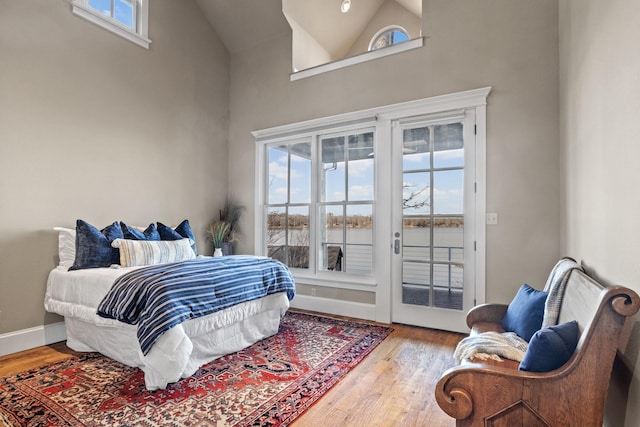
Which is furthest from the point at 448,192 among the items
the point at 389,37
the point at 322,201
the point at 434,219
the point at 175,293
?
the point at 389,37

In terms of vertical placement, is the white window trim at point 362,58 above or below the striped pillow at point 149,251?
above

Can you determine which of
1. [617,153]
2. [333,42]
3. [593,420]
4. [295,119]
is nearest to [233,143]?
[295,119]

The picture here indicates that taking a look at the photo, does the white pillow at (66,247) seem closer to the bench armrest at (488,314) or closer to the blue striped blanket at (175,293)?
the blue striped blanket at (175,293)

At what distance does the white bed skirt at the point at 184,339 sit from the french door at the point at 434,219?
139 centimetres

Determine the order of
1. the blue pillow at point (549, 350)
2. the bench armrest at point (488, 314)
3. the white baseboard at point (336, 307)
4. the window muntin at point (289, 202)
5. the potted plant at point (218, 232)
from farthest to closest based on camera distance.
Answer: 1. the potted plant at point (218, 232)
2. the window muntin at point (289, 202)
3. the white baseboard at point (336, 307)
4. the bench armrest at point (488, 314)
5. the blue pillow at point (549, 350)

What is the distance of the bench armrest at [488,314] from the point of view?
7.80ft

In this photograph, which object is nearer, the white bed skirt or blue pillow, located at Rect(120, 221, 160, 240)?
the white bed skirt

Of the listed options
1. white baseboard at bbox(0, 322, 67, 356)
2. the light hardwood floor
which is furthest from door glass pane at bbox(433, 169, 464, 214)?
white baseboard at bbox(0, 322, 67, 356)

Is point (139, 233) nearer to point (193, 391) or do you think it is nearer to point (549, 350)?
point (193, 391)

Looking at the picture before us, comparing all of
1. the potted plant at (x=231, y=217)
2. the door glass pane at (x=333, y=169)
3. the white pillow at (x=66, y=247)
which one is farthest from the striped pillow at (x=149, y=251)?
the door glass pane at (x=333, y=169)

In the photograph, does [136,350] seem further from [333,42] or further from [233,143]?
[333,42]

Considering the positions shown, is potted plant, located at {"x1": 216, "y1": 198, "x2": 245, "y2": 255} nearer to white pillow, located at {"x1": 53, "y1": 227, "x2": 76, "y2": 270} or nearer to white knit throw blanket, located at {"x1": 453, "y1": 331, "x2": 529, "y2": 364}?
white pillow, located at {"x1": 53, "y1": 227, "x2": 76, "y2": 270}

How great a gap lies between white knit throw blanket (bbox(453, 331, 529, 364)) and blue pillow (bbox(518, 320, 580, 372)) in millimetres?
315

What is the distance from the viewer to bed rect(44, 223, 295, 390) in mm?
2234
